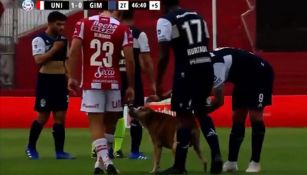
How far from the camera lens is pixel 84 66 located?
36.0ft

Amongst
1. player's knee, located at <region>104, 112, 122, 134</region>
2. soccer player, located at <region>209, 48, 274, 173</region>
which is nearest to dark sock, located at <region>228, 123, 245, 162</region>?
soccer player, located at <region>209, 48, 274, 173</region>

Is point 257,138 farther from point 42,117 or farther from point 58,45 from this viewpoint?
point 42,117

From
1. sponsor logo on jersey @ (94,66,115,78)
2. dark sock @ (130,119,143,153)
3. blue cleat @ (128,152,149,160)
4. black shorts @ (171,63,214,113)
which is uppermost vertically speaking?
sponsor logo on jersey @ (94,66,115,78)

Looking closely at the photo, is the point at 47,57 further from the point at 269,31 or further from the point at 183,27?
the point at 269,31

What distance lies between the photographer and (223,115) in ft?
67.1

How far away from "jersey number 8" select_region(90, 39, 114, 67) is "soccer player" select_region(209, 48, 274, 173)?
3.96ft

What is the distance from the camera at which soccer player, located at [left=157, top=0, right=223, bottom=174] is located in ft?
35.3

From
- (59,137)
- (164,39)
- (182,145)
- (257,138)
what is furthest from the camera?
(59,137)

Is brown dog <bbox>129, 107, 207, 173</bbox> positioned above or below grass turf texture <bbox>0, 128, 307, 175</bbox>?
above

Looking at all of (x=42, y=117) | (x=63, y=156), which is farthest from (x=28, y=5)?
(x=63, y=156)

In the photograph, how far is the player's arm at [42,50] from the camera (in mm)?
13523

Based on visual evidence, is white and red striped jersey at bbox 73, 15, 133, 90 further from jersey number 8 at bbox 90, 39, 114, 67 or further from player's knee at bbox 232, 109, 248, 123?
player's knee at bbox 232, 109, 248, 123

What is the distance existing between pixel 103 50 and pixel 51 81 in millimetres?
3061

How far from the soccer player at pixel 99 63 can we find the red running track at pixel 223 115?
372 inches
